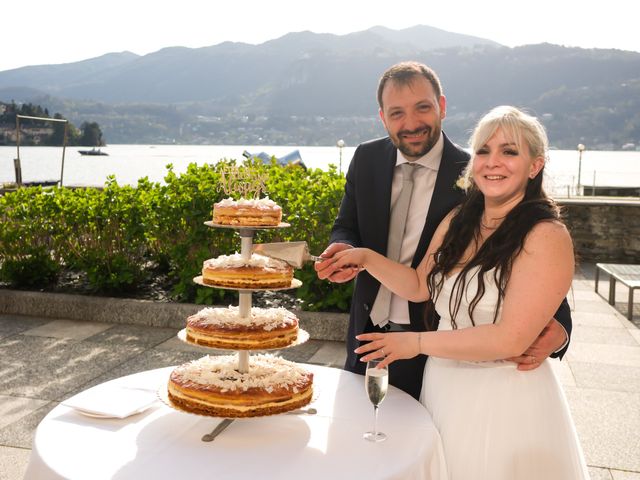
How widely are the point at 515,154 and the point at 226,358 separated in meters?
1.46

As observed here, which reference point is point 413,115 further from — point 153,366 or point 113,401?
point 153,366

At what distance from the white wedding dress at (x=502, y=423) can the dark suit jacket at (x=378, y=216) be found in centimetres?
70

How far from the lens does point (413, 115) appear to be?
3254 millimetres

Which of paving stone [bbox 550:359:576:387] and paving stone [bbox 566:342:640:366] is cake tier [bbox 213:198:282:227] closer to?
paving stone [bbox 550:359:576:387]

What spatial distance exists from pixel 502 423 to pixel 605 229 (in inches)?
448

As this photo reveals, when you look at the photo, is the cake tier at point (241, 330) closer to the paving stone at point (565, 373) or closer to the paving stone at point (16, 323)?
the paving stone at point (565, 373)

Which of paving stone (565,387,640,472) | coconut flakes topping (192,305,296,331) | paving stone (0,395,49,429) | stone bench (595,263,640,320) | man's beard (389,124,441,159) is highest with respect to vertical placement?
man's beard (389,124,441,159)

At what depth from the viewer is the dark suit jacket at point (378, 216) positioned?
3.30m

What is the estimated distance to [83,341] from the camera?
272 inches

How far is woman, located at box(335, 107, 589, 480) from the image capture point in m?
2.34

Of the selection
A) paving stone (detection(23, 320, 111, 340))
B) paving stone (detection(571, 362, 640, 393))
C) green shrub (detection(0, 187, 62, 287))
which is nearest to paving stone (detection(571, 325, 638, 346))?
paving stone (detection(571, 362, 640, 393))

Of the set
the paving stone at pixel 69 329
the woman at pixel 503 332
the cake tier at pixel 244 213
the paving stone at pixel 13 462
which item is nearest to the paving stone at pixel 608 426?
the woman at pixel 503 332

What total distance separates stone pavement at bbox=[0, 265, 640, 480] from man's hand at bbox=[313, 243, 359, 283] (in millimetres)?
2353

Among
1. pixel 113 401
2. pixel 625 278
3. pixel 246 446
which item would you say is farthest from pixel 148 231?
pixel 625 278
